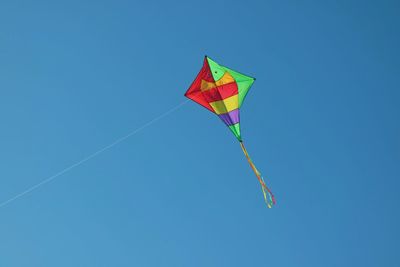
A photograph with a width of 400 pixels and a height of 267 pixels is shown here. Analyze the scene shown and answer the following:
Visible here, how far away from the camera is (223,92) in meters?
9.36

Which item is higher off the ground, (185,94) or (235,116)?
(185,94)

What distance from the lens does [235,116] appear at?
941 centimetres

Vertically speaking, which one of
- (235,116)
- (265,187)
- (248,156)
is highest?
(235,116)

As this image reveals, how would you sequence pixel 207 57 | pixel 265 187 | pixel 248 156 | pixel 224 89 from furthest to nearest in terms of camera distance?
pixel 224 89
pixel 207 57
pixel 248 156
pixel 265 187

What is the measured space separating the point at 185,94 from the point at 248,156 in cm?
251

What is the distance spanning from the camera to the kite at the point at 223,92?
9.09m

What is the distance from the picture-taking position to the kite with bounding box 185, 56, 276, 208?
909 cm

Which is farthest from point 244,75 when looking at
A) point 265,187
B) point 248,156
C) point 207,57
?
point 265,187

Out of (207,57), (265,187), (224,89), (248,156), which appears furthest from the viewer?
(224,89)

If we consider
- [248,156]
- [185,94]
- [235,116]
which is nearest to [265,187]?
[248,156]

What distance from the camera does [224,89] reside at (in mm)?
9352

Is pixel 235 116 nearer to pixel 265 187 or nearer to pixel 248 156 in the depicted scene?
pixel 248 156

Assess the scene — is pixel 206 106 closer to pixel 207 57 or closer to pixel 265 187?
pixel 207 57

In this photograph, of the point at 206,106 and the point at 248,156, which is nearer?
the point at 248,156
